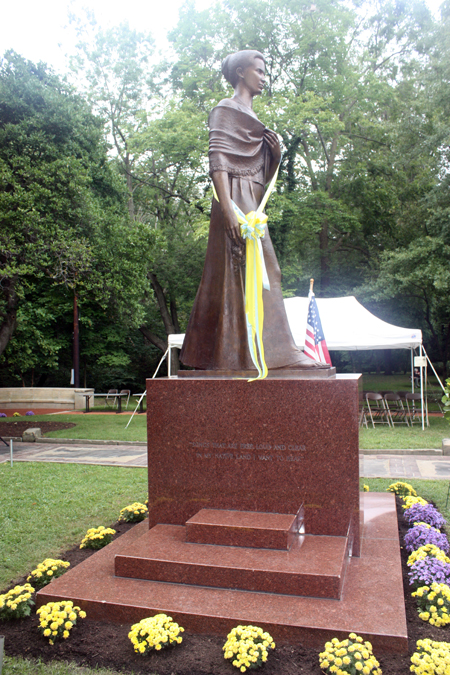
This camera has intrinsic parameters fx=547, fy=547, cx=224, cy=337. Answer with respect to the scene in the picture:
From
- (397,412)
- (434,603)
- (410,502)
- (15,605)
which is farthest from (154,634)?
(397,412)

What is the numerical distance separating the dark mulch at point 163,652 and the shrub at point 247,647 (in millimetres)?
86

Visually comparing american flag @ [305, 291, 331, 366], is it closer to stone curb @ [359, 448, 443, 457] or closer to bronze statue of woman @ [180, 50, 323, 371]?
stone curb @ [359, 448, 443, 457]

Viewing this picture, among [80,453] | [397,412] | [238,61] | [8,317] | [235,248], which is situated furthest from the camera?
[397,412]

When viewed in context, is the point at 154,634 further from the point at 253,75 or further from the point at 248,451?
the point at 253,75

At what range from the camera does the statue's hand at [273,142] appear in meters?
5.12

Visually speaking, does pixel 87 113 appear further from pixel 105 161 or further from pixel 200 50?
pixel 200 50

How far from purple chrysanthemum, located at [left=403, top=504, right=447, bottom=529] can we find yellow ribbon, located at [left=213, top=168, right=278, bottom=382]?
218 centimetres

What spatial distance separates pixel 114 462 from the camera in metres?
9.95

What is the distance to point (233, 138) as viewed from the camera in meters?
4.94

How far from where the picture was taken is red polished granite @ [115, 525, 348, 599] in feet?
11.3

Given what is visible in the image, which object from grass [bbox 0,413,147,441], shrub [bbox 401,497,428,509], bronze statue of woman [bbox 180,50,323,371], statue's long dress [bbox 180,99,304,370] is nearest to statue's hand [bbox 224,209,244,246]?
bronze statue of woman [bbox 180,50,323,371]

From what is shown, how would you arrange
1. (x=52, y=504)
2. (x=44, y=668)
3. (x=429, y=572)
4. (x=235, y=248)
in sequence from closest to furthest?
(x=44, y=668)
(x=429, y=572)
(x=235, y=248)
(x=52, y=504)

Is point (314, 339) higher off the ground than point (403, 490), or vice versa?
point (314, 339)

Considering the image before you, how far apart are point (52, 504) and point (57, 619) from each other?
3.70 meters
